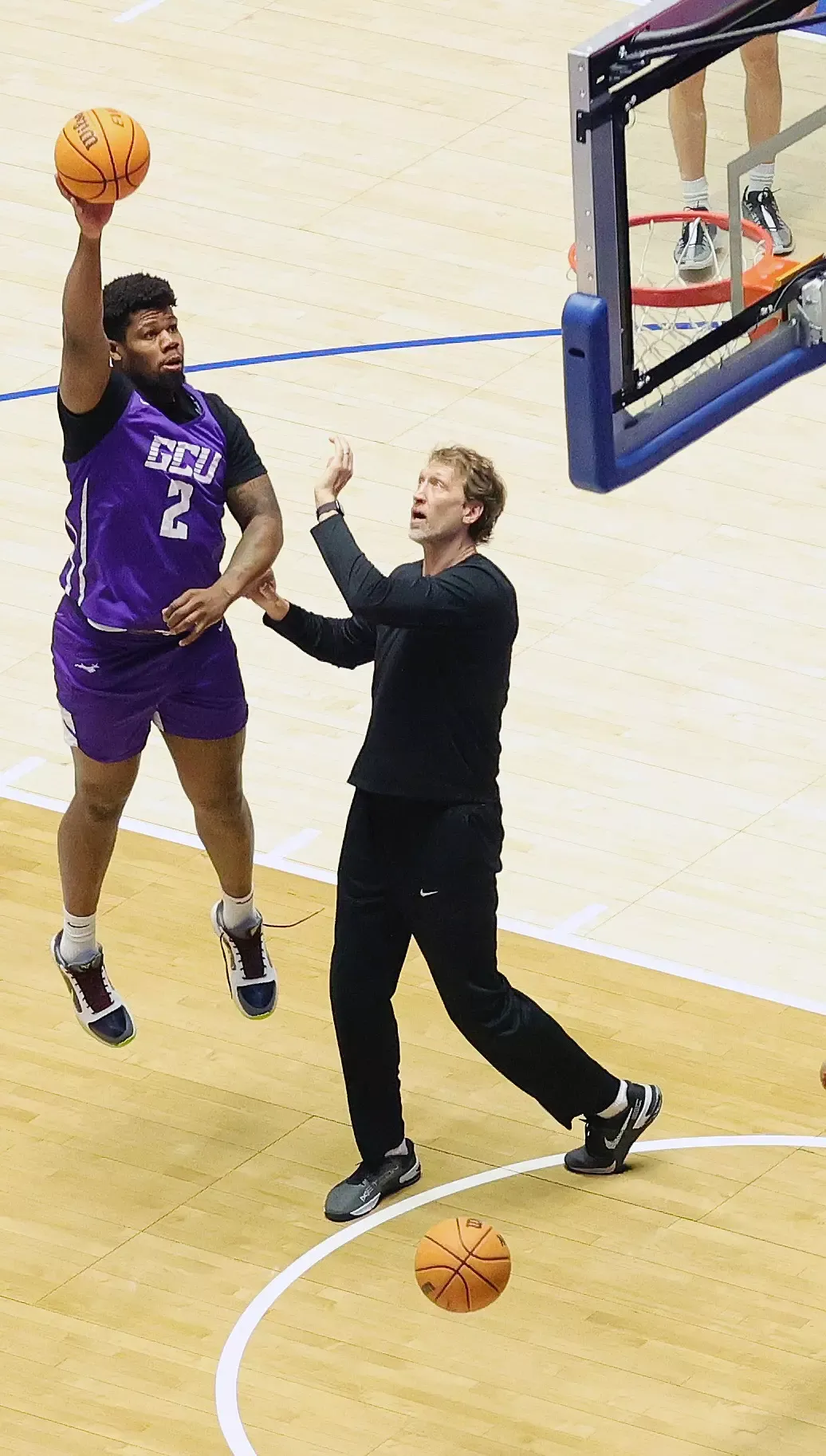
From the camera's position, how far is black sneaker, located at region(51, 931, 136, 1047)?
9.27 meters

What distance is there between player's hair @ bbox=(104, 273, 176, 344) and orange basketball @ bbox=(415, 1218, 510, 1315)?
264 centimetres

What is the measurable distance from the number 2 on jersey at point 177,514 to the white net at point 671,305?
1.45m

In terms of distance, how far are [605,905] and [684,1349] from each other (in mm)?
2576

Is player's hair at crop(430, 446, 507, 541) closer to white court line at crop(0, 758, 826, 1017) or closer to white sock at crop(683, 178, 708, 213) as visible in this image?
white sock at crop(683, 178, 708, 213)

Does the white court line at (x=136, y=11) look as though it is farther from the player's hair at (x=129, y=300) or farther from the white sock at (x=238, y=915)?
the player's hair at (x=129, y=300)

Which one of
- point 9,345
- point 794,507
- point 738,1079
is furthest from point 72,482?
point 9,345

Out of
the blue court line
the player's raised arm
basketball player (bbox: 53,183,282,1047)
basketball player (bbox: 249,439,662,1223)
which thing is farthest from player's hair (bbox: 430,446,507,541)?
the blue court line

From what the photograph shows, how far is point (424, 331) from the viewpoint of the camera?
14672mm

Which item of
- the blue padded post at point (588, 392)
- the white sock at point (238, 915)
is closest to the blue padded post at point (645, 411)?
the blue padded post at point (588, 392)

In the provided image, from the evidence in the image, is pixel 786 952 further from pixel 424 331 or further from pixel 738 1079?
pixel 424 331

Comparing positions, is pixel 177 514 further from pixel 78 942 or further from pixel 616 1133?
pixel 616 1133

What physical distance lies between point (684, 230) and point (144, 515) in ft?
6.13

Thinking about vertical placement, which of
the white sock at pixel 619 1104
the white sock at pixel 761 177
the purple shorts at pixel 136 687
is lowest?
the white sock at pixel 619 1104

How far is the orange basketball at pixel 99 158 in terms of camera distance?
7902mm
